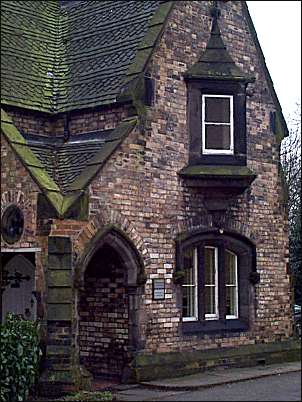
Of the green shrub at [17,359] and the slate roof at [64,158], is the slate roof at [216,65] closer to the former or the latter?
the slate roof at [64,158]

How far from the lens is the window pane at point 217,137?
18.6 metres

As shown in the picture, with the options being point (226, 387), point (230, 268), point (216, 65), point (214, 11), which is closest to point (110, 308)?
point (226, 387)

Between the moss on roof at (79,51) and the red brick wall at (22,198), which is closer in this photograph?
the red brick wall at (22,198)

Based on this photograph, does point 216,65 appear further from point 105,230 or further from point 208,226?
point 105,230

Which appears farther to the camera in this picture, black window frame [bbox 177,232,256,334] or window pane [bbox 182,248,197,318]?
window pane [bbox 182,248,197,318]

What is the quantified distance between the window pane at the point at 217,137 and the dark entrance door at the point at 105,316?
3734 millimetres

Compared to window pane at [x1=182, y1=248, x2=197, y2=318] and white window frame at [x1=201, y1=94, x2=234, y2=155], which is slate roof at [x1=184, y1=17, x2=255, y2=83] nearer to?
white window frame at [x1=201, y1=94, x2=234, y2=155]

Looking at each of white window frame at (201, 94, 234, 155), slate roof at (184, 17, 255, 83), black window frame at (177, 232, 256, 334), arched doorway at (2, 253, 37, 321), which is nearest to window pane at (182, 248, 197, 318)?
black window frame at (177, 232, 256, 334)

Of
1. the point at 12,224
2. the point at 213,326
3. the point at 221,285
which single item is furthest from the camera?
the point at 221,285

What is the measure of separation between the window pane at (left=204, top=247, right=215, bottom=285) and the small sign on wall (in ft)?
5.74

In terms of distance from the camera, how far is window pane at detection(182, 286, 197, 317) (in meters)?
18.2

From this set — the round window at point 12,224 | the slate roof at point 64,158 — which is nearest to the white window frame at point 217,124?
the slate roof at point 64,158

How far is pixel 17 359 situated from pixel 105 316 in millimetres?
3644

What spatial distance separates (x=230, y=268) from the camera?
19375 mm
